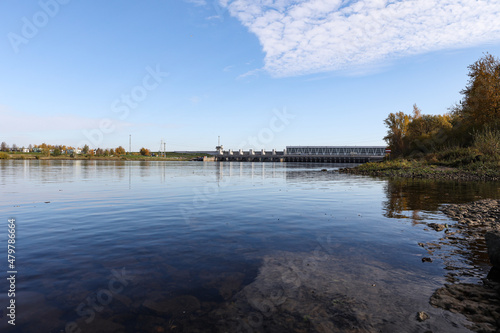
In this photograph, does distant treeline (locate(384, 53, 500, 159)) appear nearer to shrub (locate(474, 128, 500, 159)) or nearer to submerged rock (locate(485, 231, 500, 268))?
shrub (locate(474, 128, 500, 159))

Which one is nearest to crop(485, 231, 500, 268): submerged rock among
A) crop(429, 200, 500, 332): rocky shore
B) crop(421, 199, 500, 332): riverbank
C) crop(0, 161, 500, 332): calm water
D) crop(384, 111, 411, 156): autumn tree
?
crop(429, 200, 500, 332): rocky shore

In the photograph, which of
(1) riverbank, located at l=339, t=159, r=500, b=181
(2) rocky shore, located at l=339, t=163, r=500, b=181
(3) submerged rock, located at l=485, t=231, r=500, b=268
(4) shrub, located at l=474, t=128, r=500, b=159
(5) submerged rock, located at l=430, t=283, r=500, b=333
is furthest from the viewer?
(4) shrub, located at l=474, t=128, r=500, b=159

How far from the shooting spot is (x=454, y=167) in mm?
46750

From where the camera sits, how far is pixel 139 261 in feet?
25.8

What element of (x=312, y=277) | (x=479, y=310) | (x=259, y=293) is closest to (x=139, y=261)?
(x=259, y=293)

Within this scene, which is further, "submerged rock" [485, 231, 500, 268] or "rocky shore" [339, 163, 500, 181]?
"rocky shore" [339, 163, 500, 181]

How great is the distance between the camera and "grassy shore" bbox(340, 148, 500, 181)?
38.3 meters

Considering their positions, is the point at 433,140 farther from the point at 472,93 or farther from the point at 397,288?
the point at 397,288

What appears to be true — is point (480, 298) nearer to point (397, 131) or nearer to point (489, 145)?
point (489, 145)

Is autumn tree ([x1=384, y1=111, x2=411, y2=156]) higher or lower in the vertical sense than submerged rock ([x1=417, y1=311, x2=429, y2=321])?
higher

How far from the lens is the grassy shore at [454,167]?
38.3 m

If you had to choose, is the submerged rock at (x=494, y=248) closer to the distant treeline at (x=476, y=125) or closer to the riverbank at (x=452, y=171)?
the riverbank at (x=452, y=171)

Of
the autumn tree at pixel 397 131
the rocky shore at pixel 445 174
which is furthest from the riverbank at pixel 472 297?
the autumn tree at pixel 397 131

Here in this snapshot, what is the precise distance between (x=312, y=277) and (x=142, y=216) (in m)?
10.3
